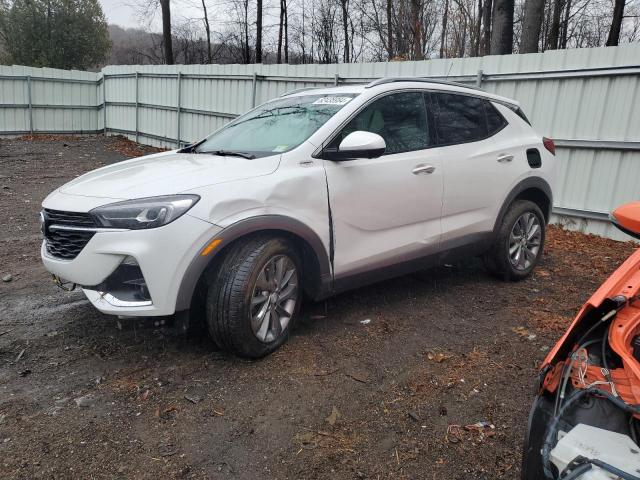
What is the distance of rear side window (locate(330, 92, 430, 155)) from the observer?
3758mm

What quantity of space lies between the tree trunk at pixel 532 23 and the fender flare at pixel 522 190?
772 cm

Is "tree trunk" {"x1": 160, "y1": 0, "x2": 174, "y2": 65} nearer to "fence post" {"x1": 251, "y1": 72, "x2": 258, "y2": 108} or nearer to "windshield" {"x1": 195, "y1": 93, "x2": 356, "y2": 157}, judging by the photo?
"fence post" {"x1": 251, "y1": 72, "x2": 258, "y2": 108}

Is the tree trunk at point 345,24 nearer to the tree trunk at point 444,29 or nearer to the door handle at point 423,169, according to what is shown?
the tree trunk at point 444,29

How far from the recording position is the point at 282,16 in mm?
29141

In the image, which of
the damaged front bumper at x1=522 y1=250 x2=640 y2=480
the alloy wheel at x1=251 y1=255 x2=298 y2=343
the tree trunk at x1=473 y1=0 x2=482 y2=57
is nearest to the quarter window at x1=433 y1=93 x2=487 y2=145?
the alloy wheel at x1=251 y1=255 x2=298 y2=343

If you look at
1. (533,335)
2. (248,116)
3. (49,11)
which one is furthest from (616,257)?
(49,11)

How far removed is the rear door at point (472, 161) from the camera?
4215 mm

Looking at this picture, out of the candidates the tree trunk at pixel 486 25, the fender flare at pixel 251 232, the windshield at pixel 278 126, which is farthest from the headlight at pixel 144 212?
the tree trunk at pixel 486 25

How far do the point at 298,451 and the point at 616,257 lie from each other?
525cm

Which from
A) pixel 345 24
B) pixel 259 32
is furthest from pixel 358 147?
pixel 345 24

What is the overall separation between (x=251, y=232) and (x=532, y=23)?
10.9m

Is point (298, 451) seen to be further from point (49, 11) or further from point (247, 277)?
point (49, 11)

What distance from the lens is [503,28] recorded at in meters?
12.2

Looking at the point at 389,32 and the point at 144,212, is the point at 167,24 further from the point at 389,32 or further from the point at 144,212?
the point at 144,212
